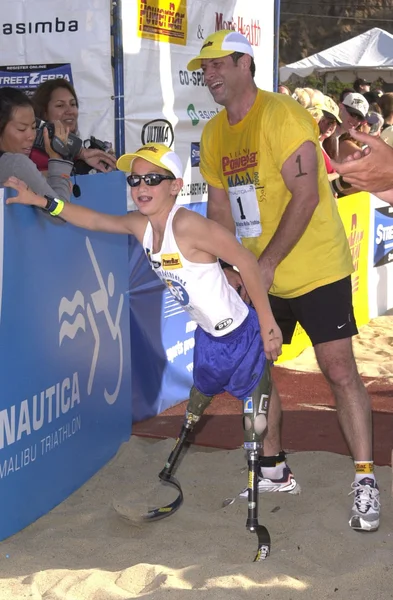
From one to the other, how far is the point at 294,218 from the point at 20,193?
4.11 feet

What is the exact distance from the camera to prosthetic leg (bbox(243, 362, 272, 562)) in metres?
3.78

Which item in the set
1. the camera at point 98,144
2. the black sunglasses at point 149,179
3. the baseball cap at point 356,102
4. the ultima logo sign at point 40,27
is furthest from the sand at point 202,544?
the baseball cap at point 356,102

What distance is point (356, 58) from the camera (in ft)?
69.4

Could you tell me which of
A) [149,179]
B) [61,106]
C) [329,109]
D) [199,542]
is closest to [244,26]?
[329,109]

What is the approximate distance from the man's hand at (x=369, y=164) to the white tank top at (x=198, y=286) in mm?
1379

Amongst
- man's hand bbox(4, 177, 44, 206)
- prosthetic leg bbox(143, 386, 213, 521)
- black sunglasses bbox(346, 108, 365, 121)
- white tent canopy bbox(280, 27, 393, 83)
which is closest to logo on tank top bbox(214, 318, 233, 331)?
prosthetic leg bbox(143, 386, 213, 521)

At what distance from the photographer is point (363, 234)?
28.5 ft

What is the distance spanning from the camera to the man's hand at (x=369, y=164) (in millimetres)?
2438

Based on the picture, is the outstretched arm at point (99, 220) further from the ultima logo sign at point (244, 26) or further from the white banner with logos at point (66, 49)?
the ultima logo sign at point (244, 26)

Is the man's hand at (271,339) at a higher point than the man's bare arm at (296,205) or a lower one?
lower

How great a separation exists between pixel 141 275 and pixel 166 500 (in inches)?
75.4

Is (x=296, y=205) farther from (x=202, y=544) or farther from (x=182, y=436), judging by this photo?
(x=202, y=544)

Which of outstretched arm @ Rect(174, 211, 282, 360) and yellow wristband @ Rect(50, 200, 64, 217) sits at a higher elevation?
yellow wristband @ Rect(50, 200, 64, 217)

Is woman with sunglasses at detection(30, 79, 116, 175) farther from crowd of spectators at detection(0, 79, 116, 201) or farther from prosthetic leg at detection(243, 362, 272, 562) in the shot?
prosthetic leg at detection(243, 362, 272, 562)
